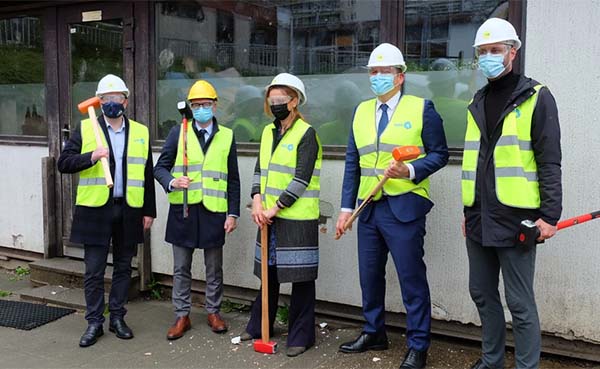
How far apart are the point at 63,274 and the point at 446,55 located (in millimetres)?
3957

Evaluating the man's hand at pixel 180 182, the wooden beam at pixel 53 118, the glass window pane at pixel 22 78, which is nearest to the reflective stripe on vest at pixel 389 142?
the man's hand at pixel 180 182

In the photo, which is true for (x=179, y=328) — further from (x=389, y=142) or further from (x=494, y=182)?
(x=494, y=182)

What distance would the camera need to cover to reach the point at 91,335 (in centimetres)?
452

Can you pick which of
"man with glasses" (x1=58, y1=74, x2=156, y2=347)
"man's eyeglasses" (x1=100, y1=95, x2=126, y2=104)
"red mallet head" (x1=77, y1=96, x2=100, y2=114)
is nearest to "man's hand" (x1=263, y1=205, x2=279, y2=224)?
"man with glasses" (x1=58, y1=74, x2=156, y2=347)

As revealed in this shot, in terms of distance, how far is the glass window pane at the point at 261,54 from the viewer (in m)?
4.78

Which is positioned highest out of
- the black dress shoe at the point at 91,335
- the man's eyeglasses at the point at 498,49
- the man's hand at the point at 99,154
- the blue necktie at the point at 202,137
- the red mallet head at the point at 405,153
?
the man's eyeglasses at the point at 498,49

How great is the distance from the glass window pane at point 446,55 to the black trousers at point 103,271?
7.76 feet

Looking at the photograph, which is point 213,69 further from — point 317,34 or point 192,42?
point 317,34

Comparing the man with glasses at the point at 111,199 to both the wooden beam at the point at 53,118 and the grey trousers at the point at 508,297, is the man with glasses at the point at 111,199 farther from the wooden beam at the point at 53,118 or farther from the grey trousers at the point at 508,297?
the grey trousers at the point at 508,297

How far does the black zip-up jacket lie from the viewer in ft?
10.4

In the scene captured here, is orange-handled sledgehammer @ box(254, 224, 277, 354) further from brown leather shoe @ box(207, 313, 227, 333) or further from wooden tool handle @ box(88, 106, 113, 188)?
wooden tool handle @ box(88, 106, 113, 188)

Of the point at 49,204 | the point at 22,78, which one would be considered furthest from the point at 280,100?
the point at 22,78

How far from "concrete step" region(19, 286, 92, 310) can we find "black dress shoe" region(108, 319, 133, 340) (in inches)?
28.4

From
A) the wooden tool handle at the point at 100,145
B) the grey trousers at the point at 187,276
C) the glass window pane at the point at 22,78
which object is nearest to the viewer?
the wooden tool handle at the point at 100,145
